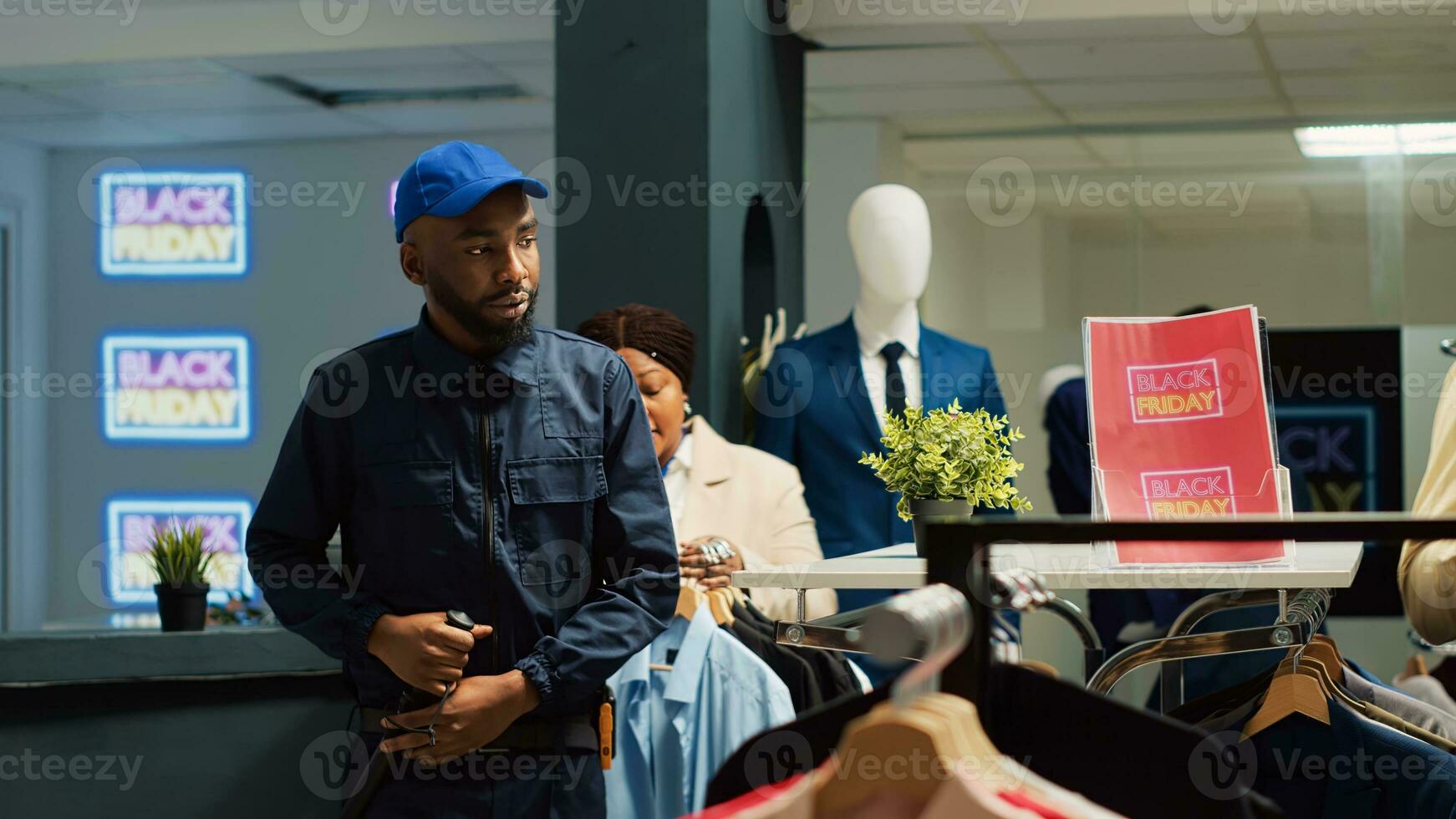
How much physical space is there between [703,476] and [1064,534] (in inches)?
82.8

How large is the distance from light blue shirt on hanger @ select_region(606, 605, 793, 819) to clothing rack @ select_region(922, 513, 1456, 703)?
4.72ft

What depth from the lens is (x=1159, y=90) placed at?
5.98 metres

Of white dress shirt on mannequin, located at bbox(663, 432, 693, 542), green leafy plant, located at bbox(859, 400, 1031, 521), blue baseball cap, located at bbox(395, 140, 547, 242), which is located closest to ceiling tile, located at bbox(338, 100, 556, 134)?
white dress shirt on mannequin, located at bbox(663, 432, 693, 542)

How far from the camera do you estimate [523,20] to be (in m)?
5.30

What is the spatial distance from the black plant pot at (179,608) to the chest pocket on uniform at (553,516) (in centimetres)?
170

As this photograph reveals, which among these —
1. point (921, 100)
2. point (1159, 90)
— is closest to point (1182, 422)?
point (1159, 90)

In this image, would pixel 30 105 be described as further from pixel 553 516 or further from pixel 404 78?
pixel 553 516

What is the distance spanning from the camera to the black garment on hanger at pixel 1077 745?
101 cm

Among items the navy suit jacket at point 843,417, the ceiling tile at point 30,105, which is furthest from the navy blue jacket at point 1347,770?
the ceiling tile at point 30,105

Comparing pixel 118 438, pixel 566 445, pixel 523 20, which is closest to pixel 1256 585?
pixel 566 445

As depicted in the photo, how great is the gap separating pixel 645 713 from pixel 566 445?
0.75 m

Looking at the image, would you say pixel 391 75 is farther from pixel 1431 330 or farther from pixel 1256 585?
pixel 1256 585

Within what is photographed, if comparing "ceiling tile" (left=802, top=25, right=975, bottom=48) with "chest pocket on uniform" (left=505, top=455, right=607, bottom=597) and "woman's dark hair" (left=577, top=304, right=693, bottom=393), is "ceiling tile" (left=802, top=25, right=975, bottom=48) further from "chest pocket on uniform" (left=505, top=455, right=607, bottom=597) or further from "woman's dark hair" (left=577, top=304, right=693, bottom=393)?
"chest pocket on uniform" (left=505, top=455, right=607, bottom=597)

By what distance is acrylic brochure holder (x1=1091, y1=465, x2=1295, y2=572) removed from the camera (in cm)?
188
